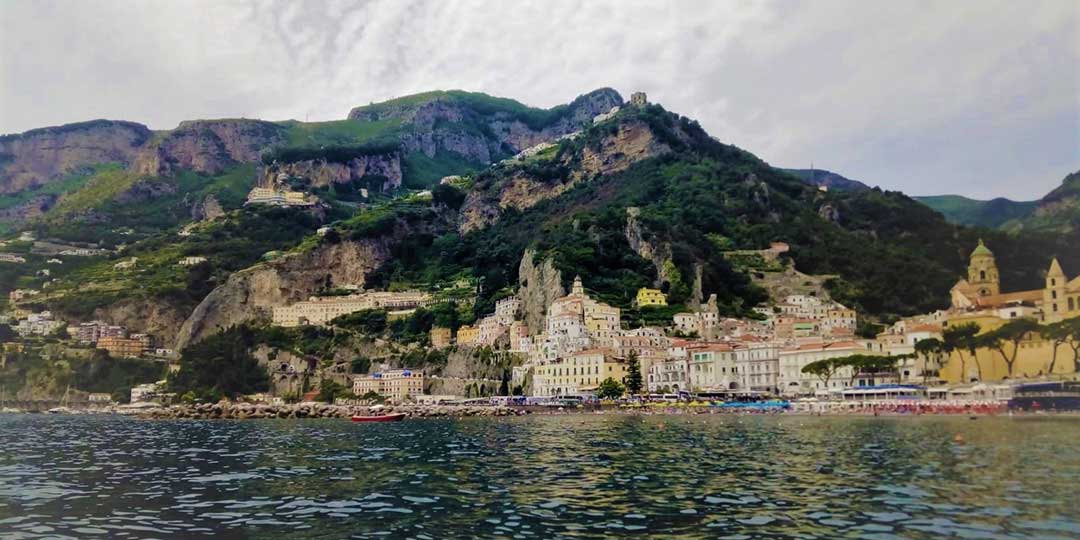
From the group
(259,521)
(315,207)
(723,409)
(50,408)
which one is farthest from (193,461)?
(315,207)

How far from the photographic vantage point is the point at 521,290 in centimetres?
11288

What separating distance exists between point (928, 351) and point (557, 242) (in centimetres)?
6100

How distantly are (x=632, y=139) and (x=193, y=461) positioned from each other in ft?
465

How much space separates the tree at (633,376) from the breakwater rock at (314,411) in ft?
39.8

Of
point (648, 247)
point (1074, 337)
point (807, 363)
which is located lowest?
point (807, 363)

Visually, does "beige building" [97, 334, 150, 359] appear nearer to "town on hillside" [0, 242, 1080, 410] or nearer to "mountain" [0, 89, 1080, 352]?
"town on hillside" [0, 242, 1080, 410]

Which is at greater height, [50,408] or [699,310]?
[699,310]

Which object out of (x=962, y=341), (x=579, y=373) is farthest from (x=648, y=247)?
(x=962, y=341)

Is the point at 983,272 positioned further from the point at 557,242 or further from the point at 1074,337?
the point at 557,242

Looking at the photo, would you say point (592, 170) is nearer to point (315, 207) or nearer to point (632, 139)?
point (632, 139)

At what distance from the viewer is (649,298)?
108 m

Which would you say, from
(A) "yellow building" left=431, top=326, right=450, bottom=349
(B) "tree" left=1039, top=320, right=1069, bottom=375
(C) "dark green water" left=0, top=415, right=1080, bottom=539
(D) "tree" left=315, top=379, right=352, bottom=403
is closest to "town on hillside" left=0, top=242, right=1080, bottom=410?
(B) "tree" left=1039, top=320, right=1069, bottom=375

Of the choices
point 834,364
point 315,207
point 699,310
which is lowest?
point 834,364

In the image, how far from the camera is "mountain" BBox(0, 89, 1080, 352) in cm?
11088
